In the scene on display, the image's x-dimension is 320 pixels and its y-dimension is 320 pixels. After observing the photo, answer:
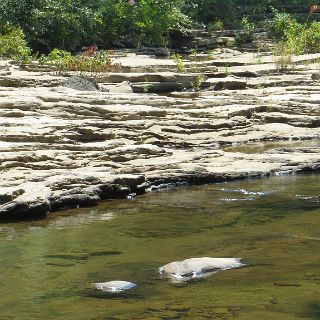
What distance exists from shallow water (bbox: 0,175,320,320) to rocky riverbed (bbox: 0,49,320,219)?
39 cm

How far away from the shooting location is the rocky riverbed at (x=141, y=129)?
10094 mm

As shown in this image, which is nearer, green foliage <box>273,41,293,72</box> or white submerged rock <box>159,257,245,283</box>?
white submerged rock <box>159,257,245,283</box>

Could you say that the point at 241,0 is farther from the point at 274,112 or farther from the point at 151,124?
the point at 151,124

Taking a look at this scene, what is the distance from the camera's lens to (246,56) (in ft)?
75.8

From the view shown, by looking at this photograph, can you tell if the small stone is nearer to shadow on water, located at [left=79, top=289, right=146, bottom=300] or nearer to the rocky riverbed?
the rocky riverbed

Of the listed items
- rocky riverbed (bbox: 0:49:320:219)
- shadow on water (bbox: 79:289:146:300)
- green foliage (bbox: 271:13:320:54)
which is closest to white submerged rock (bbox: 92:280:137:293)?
shadow on water (bbox: 79:289:146:300)

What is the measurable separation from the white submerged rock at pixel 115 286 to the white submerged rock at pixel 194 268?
1.18 feet

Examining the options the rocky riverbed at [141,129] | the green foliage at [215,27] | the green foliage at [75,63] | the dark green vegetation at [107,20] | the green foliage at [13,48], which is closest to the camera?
the rocky riverbed at [141,129]

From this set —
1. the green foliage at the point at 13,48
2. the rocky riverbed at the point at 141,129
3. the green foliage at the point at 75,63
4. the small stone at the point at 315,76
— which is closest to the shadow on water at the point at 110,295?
the rocky riverbed at the point at 141,129

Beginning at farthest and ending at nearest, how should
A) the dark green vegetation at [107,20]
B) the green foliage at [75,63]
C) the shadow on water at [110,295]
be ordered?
1. the dark green vegetation at [107,20]
2. the green foliage at [75,63]
3. the shadow on water at [110,295]

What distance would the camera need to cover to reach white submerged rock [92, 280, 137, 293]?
5.85 metres

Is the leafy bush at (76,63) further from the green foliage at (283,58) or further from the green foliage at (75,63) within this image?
the green foliage at (283,58)

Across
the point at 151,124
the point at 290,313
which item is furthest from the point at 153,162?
the point at 290,313

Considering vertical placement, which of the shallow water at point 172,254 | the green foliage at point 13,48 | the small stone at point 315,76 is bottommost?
the shallow water at point 172,254
